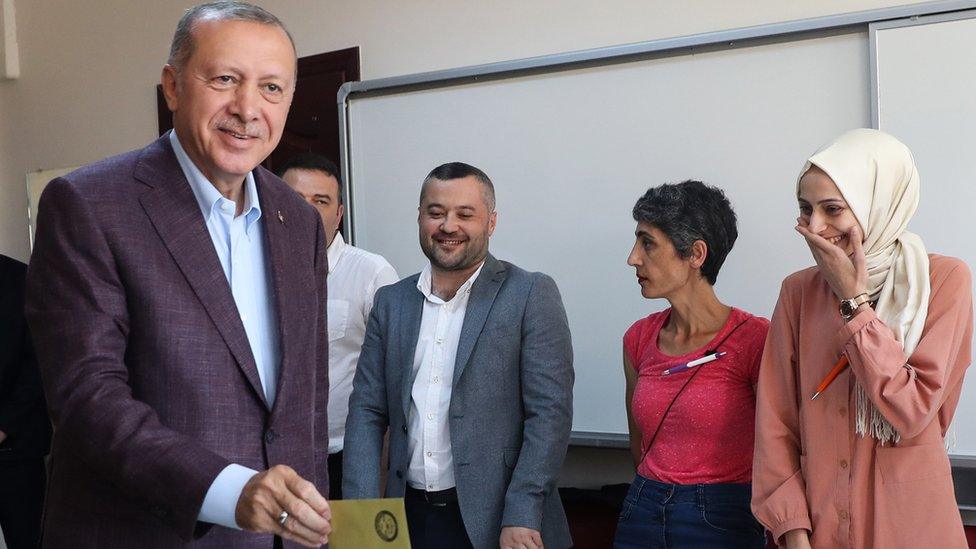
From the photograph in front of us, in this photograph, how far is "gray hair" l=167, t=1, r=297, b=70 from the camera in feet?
4.67

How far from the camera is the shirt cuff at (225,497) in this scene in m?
1.20

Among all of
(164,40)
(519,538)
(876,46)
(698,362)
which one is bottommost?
(519,538)

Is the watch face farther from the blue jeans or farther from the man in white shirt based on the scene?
the man in white shirt

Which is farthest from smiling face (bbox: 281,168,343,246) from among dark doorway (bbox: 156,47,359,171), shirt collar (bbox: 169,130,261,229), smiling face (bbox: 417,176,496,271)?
shirt collar (bbox: 169,130,261,229)

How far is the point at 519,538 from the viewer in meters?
2.50

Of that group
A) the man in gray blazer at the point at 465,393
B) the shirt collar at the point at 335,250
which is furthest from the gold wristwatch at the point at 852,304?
the shirt collar at the point at 335,250

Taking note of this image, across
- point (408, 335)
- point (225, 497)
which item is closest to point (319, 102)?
point (408, 335)

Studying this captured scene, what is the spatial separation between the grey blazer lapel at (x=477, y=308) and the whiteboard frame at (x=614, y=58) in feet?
3.21

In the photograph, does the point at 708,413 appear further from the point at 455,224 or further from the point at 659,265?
the point at 455,224

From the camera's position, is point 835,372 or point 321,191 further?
point 321,191

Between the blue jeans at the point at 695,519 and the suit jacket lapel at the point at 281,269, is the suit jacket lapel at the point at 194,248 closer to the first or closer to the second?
the suit jacket lapel at the point at 281,269

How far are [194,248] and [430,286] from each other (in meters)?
1.48

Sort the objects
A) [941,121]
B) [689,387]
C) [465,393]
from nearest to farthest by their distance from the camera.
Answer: [689,387], [465,393], [941,121]

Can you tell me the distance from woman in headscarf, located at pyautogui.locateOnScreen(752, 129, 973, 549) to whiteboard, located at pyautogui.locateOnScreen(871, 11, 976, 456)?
831 mm
